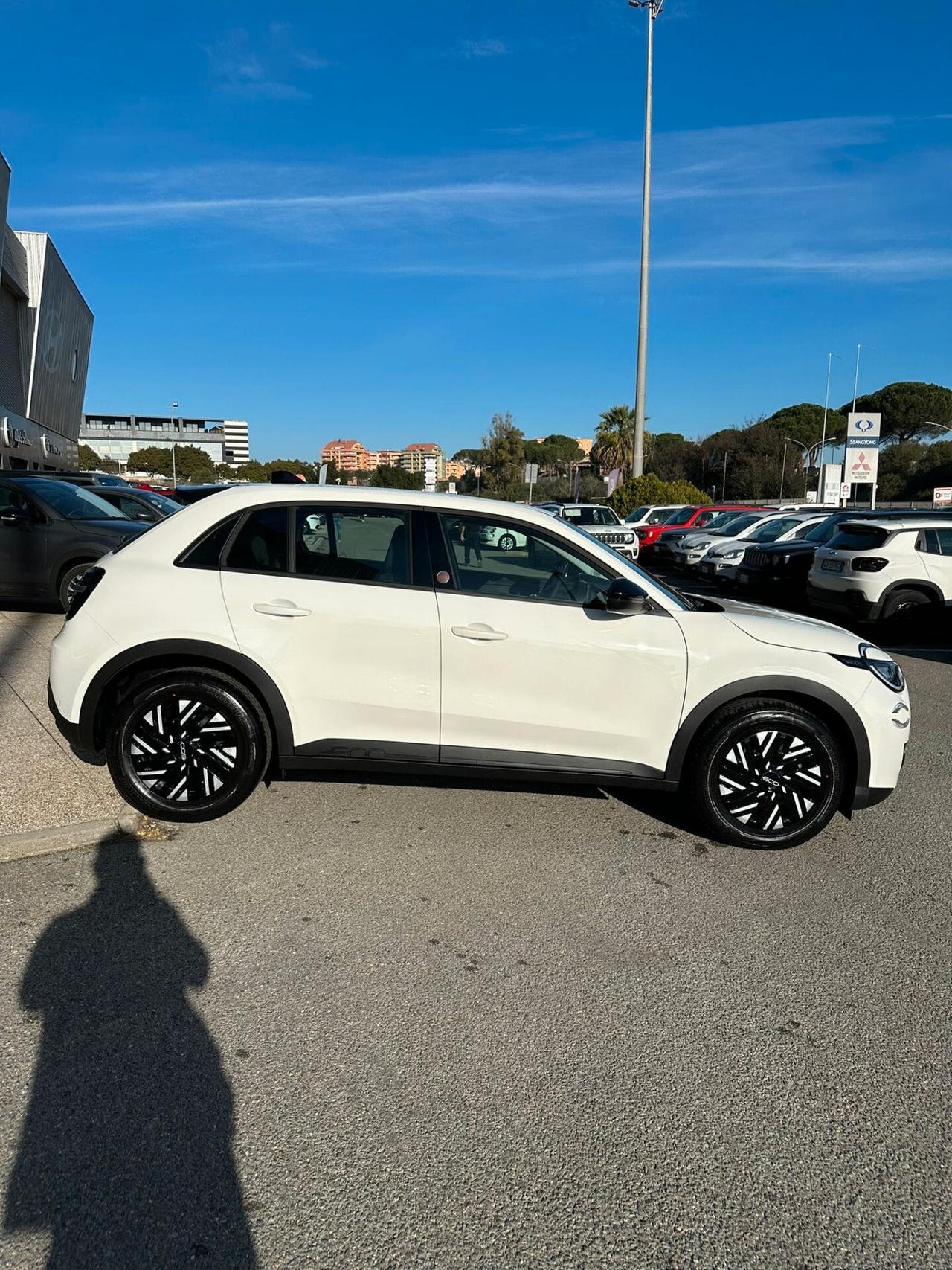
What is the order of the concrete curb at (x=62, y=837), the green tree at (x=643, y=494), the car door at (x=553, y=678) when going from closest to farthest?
the concrete curb at (x=62, y=837)
the car door at (x=553, y=678)
the green tree at (x=643, y=494)

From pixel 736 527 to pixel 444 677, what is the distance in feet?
59.3

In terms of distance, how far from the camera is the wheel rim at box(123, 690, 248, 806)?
164 inches

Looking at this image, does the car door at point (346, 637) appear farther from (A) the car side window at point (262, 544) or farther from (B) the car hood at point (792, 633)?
(B) the car hood at point (792, 633)

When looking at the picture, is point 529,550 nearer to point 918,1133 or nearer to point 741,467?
point 918,1133

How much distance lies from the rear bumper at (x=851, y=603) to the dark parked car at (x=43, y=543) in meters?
8.53

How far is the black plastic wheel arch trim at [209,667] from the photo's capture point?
4.09 metres

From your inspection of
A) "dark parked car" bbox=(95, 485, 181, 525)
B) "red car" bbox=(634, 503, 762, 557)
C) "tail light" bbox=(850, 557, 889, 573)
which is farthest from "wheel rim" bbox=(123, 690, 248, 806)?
"red car" bbox=(634, 503, 762, 557)

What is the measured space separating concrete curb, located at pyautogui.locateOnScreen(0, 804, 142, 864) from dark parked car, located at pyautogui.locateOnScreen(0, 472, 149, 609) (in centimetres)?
584

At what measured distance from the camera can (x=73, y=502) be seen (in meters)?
10.1

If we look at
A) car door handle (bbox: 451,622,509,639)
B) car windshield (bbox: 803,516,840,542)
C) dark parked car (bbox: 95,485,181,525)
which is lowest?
car door handle (bbox: 451,622,509,639)

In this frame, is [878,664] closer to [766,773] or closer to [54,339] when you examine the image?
[766,773]

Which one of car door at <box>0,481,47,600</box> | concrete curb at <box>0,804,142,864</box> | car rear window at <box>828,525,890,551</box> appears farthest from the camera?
car rear window at <box>828,525,890,551</box>

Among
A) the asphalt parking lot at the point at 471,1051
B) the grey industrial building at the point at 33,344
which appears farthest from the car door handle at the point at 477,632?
the grey industrial building at the point at 33,344

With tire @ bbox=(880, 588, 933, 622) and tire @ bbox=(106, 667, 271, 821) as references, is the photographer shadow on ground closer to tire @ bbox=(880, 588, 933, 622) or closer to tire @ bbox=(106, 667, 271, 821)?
tire @ bbox=(106, 667, 271, 821)
